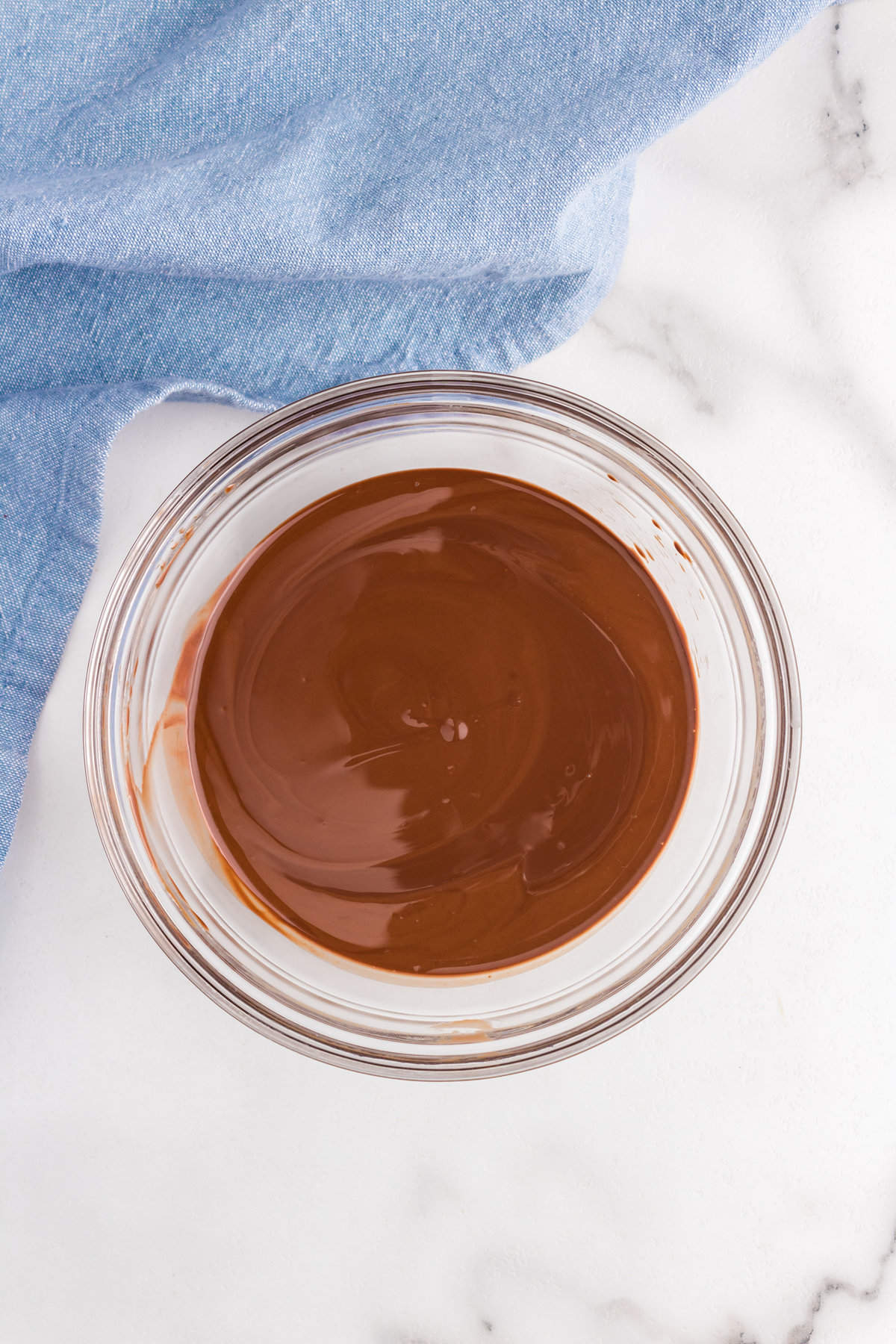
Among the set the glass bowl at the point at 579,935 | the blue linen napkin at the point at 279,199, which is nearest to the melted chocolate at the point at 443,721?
the glass bowl at the point at 579,935

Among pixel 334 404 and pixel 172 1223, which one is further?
pixel 172 1223

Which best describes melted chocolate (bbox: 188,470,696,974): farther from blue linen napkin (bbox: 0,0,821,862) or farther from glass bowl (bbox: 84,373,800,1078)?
blue linen napkin (bbox: 0,0,821,862)

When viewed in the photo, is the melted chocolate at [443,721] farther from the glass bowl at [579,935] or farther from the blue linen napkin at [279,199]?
the blue linen napkin at [279,199]

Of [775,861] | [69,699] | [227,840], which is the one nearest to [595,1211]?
[775,861]

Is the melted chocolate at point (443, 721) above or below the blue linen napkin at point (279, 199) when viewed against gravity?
below

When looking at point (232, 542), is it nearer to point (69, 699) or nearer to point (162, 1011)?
point (69, 699)
